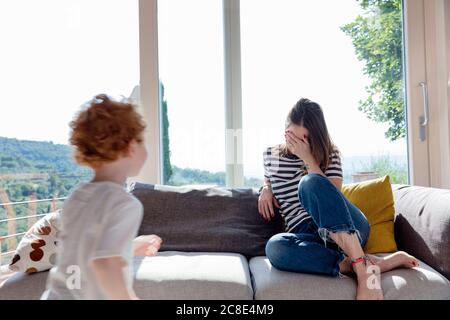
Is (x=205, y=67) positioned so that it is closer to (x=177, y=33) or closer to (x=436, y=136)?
(x=177, y=33)

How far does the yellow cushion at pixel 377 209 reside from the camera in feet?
4.03

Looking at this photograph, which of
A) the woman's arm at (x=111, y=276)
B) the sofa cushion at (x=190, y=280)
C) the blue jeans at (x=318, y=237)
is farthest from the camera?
the blue jeans at (x=318, y=237)

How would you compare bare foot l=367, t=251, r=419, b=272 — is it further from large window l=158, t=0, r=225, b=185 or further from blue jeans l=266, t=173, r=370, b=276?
large window l=158, t=0, r=225, b=185

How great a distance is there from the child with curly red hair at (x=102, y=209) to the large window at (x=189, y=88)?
1.22 m

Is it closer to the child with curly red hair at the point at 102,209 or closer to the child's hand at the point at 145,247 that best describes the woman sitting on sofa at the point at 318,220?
the child's hand at the point at 145,247

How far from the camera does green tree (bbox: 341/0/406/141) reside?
5.86ft

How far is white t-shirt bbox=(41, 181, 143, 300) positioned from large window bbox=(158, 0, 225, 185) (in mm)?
1225

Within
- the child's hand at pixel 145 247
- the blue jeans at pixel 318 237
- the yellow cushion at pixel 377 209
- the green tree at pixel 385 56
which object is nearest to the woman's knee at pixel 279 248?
the blue jeans at pixel 318 237

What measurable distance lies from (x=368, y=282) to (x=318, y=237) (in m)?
0.17

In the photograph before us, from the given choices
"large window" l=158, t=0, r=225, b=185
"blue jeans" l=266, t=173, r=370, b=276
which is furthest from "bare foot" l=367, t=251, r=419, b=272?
"large window" l=158, t=0, r=225, b=185

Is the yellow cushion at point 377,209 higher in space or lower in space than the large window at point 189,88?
lower

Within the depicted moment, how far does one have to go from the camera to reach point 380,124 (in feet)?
5.82
